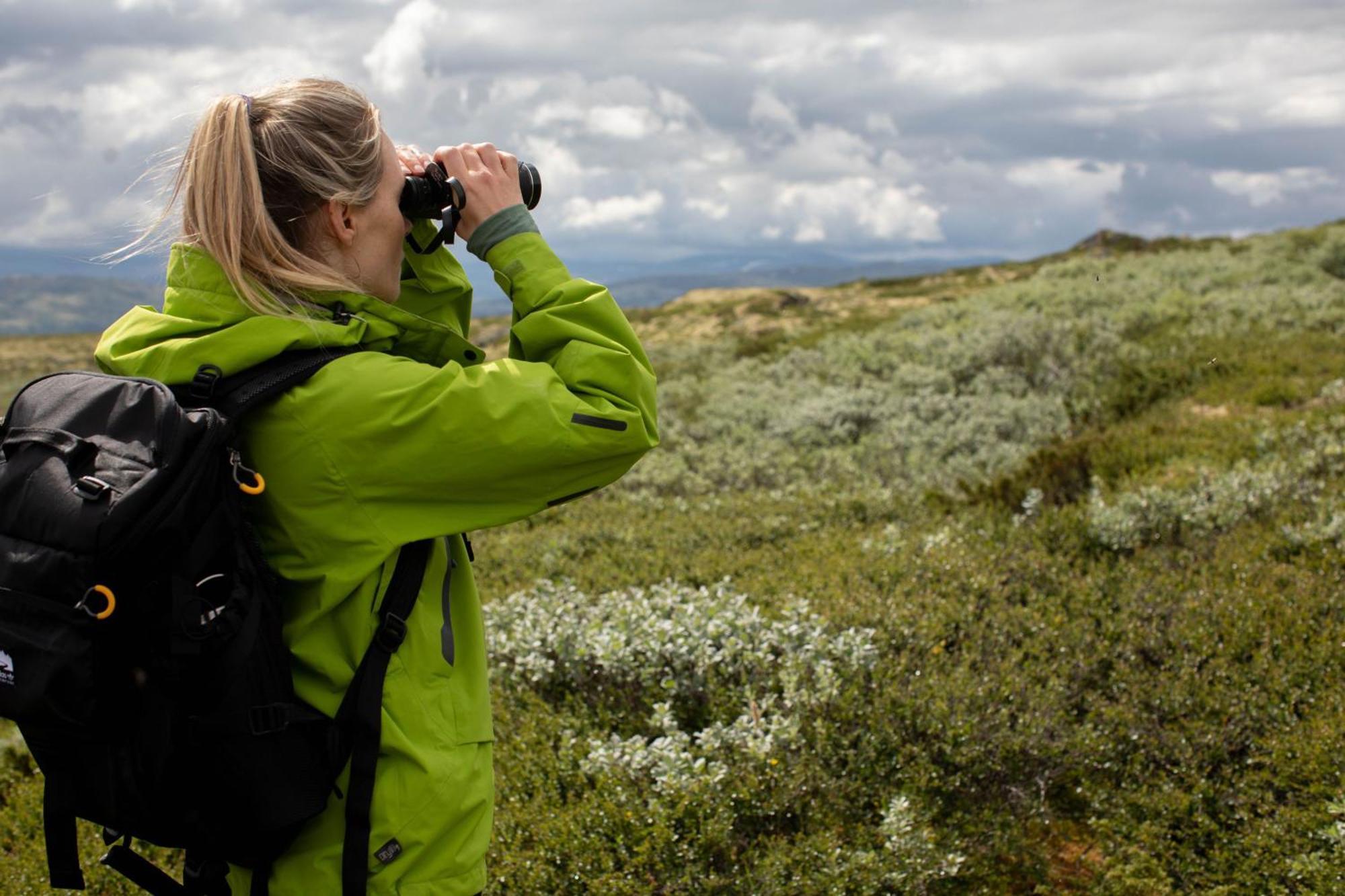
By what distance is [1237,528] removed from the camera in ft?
21.3

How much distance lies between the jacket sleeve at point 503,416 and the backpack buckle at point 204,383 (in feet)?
0.52

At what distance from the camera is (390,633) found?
6.89 feet

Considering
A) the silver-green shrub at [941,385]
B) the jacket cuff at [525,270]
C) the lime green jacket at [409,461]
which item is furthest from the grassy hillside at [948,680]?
the jacket cuff at [525,270]

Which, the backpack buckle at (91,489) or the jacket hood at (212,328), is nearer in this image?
the backpack buckle at (91,489)

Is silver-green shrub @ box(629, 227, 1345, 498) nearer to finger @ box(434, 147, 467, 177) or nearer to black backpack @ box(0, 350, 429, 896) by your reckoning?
finger @ box(434, 147, 467, 177)

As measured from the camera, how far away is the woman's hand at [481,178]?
2.34 metres

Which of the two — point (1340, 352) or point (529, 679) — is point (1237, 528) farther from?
point (1340, 352)

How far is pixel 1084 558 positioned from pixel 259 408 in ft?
19.6

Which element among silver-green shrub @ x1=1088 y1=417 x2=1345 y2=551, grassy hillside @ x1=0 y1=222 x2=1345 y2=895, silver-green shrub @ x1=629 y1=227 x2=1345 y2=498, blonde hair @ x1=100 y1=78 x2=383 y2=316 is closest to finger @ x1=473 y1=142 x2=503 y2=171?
blonde hair @ x1=100 y1=78 x2=383 y2=316

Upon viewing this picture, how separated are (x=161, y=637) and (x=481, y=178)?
124 centimetres

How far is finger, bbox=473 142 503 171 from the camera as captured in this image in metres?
2.39

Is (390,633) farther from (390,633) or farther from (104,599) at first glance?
(104,599)

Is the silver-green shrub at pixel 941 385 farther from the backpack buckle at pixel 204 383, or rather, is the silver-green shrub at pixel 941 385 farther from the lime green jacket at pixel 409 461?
the backpack buckle at pixel 204 383

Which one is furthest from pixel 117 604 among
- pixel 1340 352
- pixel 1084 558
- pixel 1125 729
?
pixel 1340 352
